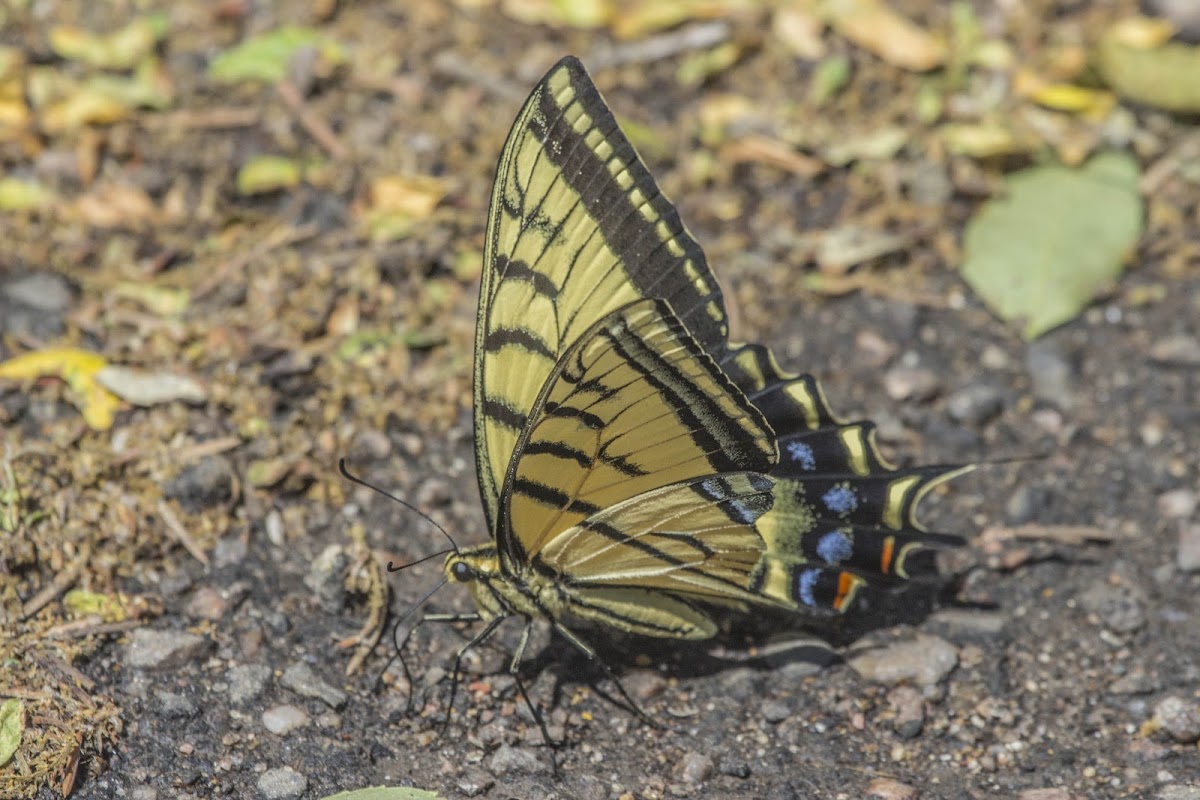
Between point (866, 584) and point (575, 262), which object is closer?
point (575, 262)

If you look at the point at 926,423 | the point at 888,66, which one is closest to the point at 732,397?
the point at 926,423

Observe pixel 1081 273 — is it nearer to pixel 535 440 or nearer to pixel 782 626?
pixel 782 626

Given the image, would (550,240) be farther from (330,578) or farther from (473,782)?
(473,782)

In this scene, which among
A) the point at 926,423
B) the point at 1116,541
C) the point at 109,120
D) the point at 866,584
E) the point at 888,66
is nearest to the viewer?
the point at 866,584

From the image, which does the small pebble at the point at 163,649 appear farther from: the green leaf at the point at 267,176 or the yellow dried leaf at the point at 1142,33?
the yellow dried leaf at the point at 1142,33

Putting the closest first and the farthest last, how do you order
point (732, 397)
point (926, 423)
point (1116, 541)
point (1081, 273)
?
point (732, 397), point (1116, 541), point (926, 423), point (1081, 273)

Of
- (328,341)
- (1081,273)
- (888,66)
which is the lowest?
(328,341)

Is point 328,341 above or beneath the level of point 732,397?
beneath
